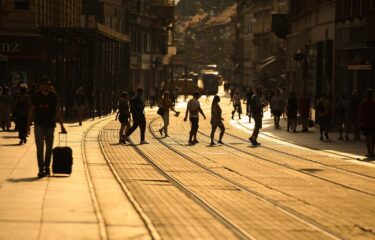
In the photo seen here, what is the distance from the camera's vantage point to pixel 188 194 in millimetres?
19297

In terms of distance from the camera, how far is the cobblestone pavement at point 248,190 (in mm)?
14852

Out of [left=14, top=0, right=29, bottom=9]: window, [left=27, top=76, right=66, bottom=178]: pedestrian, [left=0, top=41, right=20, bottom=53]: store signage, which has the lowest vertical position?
[left=27, top=76, right=66, bottom=178]: pedestrian

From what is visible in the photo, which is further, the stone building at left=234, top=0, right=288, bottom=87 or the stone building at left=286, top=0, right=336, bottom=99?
the stone building at left=234, top=0, right=288, bottom=87

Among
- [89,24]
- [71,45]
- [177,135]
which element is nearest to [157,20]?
[89,24]

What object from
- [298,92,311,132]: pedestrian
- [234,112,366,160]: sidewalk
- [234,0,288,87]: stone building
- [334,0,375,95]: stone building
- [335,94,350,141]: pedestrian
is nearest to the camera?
[234,112,366,160]: sidewalk

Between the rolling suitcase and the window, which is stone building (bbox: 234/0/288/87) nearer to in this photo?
the window

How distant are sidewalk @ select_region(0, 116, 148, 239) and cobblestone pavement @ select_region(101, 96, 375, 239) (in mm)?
446

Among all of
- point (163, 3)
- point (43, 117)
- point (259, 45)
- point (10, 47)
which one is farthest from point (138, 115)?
point (259, 45)

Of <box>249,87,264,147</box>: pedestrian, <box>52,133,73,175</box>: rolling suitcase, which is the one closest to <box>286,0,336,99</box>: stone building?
<box>249,87,264,147</box>: pedestrian

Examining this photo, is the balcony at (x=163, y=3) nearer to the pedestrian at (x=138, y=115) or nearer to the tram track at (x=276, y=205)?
the pedestrian at (x=138, y=115)

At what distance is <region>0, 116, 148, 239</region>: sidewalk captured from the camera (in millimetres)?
13539

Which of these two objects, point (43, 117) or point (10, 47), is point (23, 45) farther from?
point (43, 117)

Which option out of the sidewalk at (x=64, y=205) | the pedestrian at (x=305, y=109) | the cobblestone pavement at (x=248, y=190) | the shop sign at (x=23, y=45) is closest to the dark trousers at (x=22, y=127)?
the cobblestone pavement at (x=248, y=190)

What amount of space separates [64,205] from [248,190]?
496 cm
